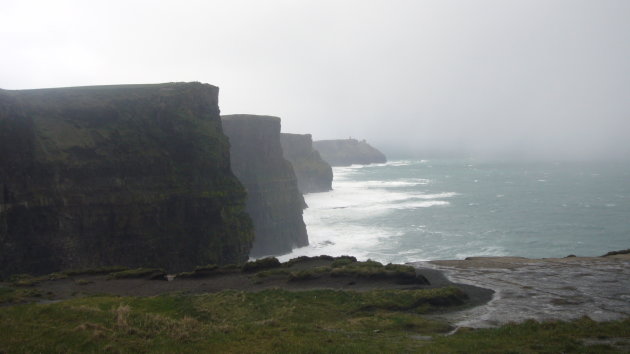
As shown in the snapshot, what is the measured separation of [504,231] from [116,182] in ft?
164

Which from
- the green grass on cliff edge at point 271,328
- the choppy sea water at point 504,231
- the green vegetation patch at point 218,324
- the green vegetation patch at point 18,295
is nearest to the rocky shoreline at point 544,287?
the choppy sea water at point 504,231

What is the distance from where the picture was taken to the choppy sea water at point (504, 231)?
2180 cm

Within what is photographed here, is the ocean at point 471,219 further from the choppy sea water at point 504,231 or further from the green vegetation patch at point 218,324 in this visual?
the green vegetation patch at point 218,324

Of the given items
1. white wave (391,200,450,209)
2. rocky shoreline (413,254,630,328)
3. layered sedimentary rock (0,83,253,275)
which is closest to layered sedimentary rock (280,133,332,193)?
white wave (391,200,450,209)

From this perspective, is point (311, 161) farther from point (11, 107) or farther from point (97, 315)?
point (97, 315)

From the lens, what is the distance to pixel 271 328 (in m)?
16.3

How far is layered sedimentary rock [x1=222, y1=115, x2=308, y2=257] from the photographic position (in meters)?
58.6

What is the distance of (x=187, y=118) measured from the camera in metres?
42.2

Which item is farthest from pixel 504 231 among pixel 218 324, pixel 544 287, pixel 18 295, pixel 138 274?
pixel 18 295

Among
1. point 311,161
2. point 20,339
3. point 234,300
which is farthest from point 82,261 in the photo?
point 311,161

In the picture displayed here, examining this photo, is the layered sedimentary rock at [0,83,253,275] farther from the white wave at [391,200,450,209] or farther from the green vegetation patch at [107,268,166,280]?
the white wave at [391,200,450,209]

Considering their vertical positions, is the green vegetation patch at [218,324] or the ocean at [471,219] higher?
the green vegetation patch at [218,324]

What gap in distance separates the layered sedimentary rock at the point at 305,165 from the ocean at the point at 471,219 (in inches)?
119

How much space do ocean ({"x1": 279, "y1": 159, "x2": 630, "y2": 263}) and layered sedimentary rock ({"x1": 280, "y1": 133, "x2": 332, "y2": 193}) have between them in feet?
9.90
